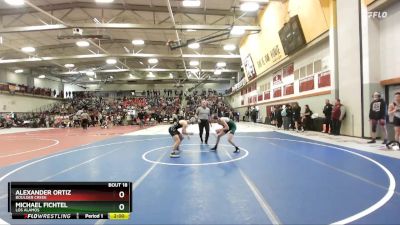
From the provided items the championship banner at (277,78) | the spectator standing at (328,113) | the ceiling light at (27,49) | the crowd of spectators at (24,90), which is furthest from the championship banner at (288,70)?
the crowd of spectators at (24,90)

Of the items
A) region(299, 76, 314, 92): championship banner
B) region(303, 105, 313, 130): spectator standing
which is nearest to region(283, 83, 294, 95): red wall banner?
region(299, 76, 314, 92): championship banner

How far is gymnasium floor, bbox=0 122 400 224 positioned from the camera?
11.2 ft

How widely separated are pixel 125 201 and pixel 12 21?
2282 cm

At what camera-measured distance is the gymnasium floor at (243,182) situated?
342 cm

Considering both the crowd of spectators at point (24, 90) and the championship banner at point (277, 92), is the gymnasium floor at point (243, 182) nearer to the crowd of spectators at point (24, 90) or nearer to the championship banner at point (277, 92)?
the championship banner at point (277, 92)

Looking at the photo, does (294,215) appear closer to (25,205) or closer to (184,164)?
(25,205)

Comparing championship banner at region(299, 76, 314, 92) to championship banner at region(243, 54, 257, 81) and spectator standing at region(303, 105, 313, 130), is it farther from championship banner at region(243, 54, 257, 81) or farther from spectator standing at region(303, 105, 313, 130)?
championship banner at region(243, 54, 257, 81)

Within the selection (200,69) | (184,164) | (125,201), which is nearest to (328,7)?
(184,164)
